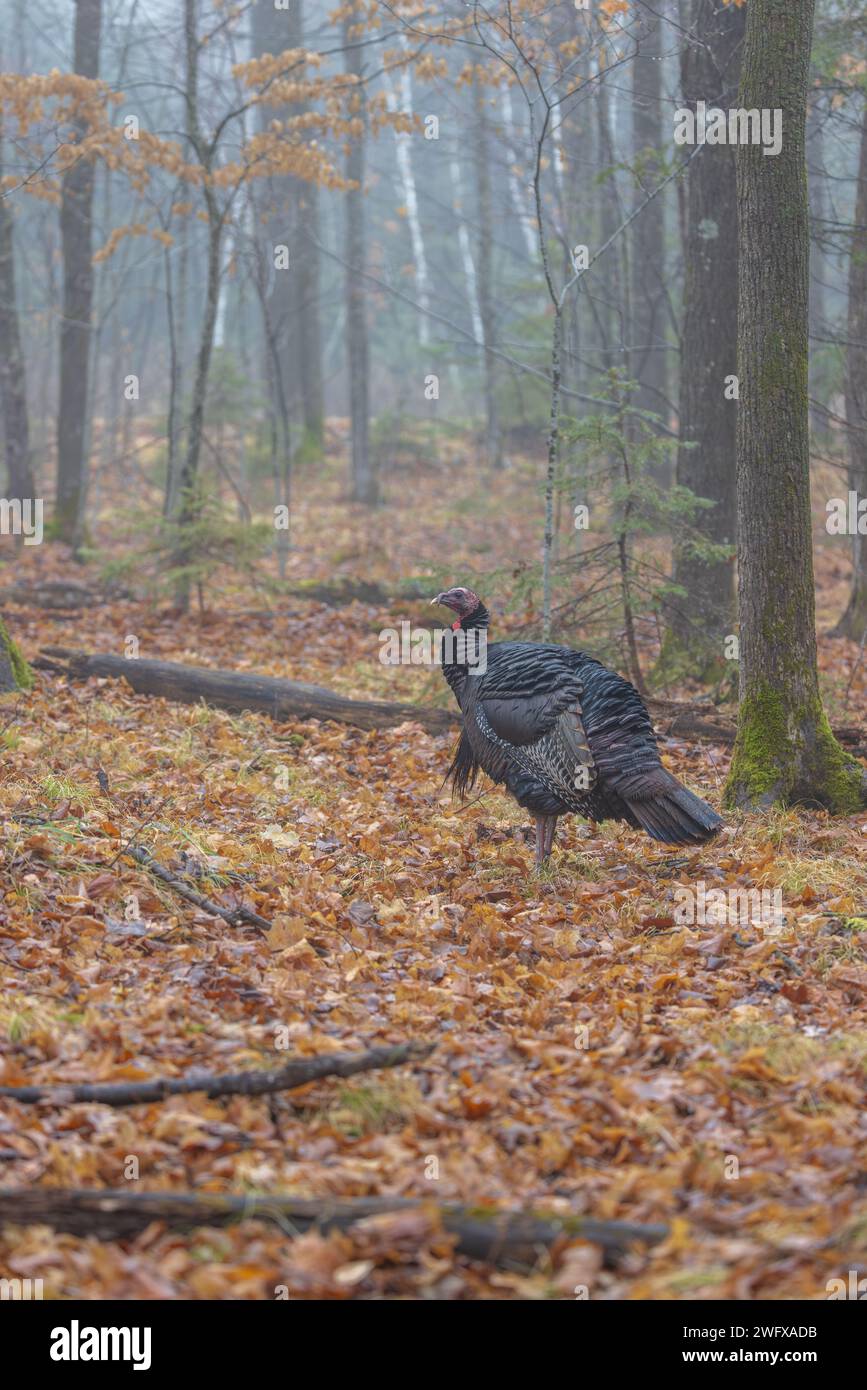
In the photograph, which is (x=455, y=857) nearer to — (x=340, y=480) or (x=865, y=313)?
(x=865, y=313)

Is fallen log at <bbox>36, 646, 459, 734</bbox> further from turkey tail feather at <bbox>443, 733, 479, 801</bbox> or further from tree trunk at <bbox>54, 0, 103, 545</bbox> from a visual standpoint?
tree trunk at <bbox>54, 0, 103, 545</bbox>

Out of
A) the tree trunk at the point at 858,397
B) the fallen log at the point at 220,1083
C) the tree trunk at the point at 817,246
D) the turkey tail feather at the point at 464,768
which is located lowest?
the fallen log at the point at 220,1083

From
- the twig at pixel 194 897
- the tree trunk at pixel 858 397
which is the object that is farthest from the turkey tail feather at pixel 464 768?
the tree trunk at pixel 858 397

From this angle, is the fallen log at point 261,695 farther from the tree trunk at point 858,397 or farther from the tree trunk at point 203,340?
the tree trunk at point 858,397

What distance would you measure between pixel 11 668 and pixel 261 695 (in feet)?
7.19

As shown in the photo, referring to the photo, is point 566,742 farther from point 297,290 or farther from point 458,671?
point 297,290

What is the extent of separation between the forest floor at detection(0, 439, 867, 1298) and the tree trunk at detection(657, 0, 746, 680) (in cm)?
221

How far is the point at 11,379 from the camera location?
18172 millimetres

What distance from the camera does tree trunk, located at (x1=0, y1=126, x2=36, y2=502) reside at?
17.7 m

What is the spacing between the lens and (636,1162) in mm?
4504

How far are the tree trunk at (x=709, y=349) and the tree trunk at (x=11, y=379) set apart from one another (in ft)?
34.0

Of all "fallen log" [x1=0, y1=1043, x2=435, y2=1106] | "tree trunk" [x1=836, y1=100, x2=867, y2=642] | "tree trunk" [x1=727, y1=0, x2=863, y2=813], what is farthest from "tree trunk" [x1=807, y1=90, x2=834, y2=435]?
"fallen log" [x1=0, y1=1043, x2=435, y2=1106]

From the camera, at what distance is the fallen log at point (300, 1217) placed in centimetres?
388
